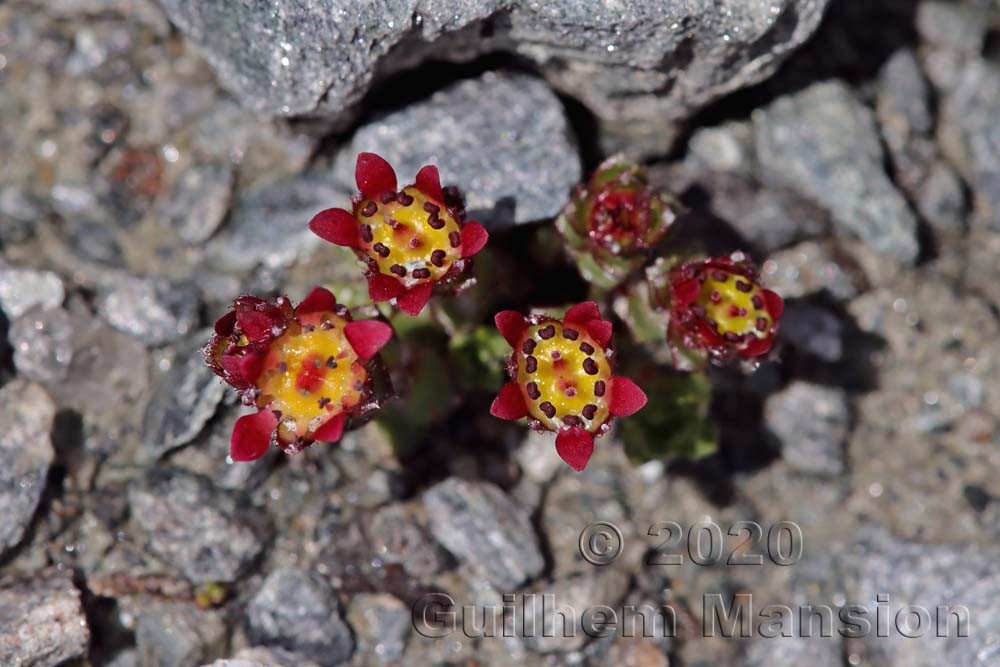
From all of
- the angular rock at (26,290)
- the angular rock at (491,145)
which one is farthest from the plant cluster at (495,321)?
the angular rock at (26,290)

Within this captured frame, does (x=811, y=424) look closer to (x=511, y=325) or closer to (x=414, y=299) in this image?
(x=511, y=325)

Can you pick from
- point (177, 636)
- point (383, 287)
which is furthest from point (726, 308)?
point (177, 636)

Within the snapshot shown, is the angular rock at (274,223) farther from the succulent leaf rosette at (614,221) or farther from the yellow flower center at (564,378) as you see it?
the yellow flower center at (564,378)

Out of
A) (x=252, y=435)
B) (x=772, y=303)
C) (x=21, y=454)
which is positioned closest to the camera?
(x=252, y=435)

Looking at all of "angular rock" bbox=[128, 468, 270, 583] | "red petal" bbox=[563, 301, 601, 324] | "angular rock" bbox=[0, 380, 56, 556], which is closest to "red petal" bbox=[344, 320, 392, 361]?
"red petal" bbox=[563, 301, 601, 324]

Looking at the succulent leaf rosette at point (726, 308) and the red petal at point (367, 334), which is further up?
the red petal at point (367, 334)

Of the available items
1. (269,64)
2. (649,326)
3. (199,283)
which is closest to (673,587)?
(649,326)
